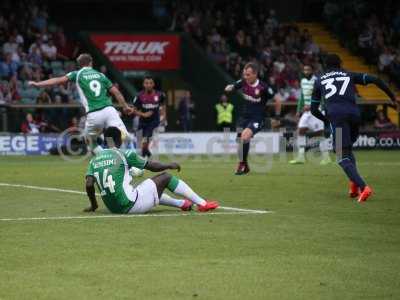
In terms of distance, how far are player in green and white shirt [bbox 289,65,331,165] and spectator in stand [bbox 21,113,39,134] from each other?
27.4 ft

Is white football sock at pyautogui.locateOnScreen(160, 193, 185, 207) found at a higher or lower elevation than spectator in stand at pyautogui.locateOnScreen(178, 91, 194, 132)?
lower

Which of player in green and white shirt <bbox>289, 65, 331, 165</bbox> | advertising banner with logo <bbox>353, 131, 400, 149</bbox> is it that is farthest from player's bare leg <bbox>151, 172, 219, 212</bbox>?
advertising banner with logo <bbox>353, 131, 400, 149</bbox>

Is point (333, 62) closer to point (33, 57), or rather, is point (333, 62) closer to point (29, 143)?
point (29, 143)

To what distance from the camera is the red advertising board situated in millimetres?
37750

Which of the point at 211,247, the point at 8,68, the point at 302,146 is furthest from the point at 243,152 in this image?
the point at 8,68

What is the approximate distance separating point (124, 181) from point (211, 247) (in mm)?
2576

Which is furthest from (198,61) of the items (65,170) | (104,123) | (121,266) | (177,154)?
(121,266)

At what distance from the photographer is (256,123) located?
22.8 metres

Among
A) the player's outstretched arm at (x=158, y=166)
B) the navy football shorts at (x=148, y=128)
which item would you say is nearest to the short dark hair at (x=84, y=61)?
the navy football shorts at (x=148, y=128)

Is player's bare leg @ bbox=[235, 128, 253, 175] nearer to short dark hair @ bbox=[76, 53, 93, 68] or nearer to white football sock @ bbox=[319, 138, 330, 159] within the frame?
short dark hair @ bbox=[76, 53, 93, 68]

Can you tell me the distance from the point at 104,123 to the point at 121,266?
1044 centimetres

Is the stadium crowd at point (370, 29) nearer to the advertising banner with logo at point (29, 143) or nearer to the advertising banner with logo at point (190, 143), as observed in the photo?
the advertising banner with logo at point (190, 143)

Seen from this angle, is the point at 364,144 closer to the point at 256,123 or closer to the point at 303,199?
the point at 256,123

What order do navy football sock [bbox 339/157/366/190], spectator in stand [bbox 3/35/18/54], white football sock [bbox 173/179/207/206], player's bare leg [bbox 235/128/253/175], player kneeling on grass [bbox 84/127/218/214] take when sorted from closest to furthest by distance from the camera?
1. player kneeling on grass [bbox 84/127/218/214]
2. white football sock [bbox 173/179/207/206]
3. navy football sock [bbox 339/157/366/190]
4. player's bare leg [bbox 235/128/253/175]
5. spectator in stand [bbox 3/35/18/54]
